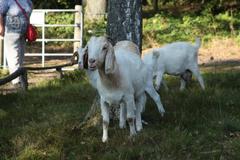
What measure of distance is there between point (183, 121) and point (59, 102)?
2419 millimetres

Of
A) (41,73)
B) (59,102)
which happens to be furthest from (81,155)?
(41,73)

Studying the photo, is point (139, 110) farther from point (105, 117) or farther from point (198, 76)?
point (198, 76)

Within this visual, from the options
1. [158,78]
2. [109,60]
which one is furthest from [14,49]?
[109,60]

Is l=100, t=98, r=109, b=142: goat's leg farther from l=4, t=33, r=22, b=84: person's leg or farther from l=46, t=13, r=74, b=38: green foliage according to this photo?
l=46, t=13, r=74, b=38: green foliage

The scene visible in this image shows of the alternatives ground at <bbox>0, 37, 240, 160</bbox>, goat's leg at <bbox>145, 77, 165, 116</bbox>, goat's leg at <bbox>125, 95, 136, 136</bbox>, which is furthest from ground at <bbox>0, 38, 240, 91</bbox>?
goat's leg at <bbox>125, 95, 136, 136</bbox>

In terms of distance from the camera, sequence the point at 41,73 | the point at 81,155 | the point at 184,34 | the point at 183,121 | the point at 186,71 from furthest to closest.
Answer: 1. the point at 184,34
2. the point at 41,73
3. the point at 186,71
4. the point at 183,121
5. the point at 81,155

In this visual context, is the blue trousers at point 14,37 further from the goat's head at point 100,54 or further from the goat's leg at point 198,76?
the goat's head at point 100,54

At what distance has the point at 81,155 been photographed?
261 inches

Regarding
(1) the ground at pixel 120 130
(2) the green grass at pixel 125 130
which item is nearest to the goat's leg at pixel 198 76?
(1) the ground at pixel 120 130

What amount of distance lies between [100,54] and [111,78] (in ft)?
1.29

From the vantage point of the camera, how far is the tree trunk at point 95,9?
2353cm

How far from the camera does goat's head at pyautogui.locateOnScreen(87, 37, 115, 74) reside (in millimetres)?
6121

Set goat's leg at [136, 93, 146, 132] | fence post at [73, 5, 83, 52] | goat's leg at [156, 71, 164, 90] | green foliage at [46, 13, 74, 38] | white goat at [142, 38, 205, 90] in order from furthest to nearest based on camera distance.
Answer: green foliage at [46, 13, 74, 38] → fence post at [73, 5, 83, 52] → white goat at [142, 38, 205, 90] → goat's leg at [156, 71, 164, 90] → goat's leg at [136, 93, 146, 132]

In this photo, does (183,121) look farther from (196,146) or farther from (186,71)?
(186,71)
